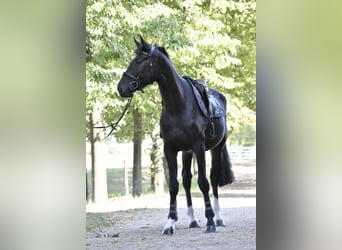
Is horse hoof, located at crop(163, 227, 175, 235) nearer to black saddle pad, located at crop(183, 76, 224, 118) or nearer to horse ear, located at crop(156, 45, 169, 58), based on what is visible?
black saddle pad, located at crop(183, 76, 224, 118)

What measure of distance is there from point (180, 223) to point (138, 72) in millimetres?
805

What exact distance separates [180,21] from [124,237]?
3.90ft

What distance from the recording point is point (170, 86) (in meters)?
2.58

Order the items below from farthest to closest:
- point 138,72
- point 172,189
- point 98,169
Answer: point 98,169, point 172,189, point 138,72

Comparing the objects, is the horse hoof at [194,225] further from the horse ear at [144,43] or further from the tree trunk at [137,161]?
the horse ear at [144,43]

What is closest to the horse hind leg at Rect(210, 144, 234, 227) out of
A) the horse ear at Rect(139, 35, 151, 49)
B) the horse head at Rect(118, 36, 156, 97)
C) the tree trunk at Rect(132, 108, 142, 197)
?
the tree trunk at Rect(132, 108, 142, 197)

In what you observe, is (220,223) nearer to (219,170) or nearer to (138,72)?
(219,170)

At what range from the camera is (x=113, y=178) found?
8.87ft

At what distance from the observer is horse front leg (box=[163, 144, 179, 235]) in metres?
2.49

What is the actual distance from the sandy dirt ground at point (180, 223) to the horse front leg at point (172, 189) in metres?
0.02

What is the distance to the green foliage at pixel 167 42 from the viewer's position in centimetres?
252

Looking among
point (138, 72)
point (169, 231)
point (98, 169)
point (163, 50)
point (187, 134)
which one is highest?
point (163, 50)

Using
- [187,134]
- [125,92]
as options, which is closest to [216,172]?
[187,134]
